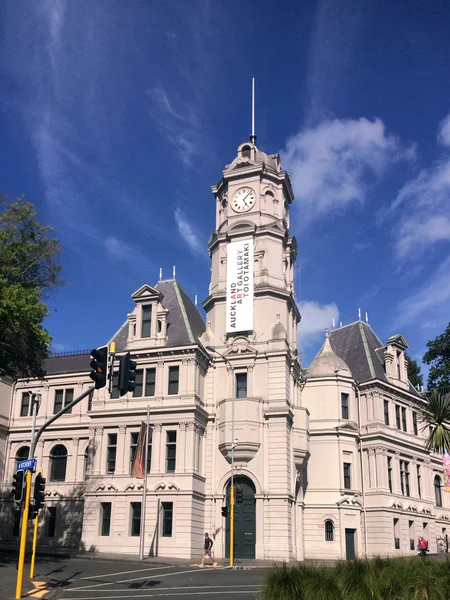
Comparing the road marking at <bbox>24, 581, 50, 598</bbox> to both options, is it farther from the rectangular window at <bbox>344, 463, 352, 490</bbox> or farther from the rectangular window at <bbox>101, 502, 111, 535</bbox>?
the rectangular window at <bbox>344, 463, 352, 490</bbox>

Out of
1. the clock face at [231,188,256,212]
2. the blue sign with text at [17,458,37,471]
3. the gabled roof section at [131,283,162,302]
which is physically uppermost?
the clock face at [231,188,256,212]

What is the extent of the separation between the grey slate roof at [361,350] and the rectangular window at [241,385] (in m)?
12.8

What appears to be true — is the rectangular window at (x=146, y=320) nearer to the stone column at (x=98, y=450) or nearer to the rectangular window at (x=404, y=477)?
the stone column at (x=98, y=450)

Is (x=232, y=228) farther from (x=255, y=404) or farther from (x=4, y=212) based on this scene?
(x=4, y=212)

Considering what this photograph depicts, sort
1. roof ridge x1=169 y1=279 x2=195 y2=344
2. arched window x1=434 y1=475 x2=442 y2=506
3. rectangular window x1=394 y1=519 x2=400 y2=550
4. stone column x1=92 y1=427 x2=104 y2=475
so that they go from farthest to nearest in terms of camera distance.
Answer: arched window x1=434 y1=475 x2=442 y2=506, rectangular window x1=394 y1=519 x2=400 y2=550, roof ridge x1=169 y1=279 x2=195 y2=344, stone column x1=92 y1=427 x2=104 y2=475

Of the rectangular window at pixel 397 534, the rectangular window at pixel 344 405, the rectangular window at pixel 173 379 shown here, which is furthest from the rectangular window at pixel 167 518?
the rectangular window at pixel 397 534

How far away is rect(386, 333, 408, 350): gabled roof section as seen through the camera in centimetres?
5609

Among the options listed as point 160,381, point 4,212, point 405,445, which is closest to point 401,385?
point 405,445

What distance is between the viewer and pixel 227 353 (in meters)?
47.7

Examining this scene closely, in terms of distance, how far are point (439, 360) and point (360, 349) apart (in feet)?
22.9

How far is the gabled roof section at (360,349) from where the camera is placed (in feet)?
182

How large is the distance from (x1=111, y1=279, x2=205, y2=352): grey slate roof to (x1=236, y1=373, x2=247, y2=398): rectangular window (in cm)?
431

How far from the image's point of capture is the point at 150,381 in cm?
4691

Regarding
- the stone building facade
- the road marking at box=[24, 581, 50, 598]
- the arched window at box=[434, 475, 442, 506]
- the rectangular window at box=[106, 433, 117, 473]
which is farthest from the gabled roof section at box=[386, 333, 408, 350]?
the road marking at box=[24, 581, 50, 598]
